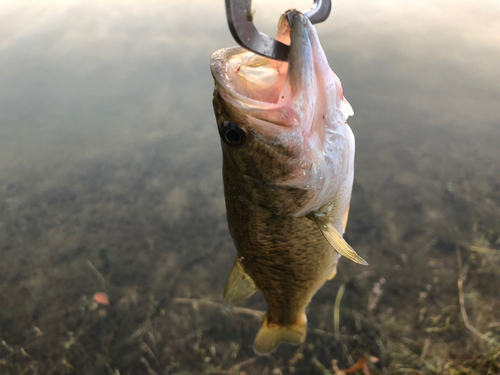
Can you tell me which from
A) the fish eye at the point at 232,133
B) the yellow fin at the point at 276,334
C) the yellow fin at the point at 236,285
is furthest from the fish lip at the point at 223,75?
the yellow fin at the point at 276,334

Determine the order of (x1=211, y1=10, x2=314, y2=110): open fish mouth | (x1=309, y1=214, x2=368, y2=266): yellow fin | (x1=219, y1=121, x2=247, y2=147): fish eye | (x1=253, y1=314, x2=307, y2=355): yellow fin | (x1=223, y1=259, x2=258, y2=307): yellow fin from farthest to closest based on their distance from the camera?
(x1=253, y1=314, x2=307, y2=355): yellow fin < (x1=223, y1=259, x2=258, y2=307): yellow fin < (x1=309, y1=214, x2=368, y2=266): yellow fin < (x1=219, y1=121, x2=247, y2=147): fish eye < (x1=211, y1=10, x2=314, y2=110): open fish mouth

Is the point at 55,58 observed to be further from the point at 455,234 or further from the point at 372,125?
the point at 455,234

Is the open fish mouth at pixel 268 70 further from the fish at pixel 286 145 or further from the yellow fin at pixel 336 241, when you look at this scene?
the yellow fin at pixel 336 241

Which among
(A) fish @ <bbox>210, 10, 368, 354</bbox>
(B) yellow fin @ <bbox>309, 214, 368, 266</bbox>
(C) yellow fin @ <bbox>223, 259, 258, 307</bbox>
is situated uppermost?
(A) fish @ <bbox>210, 10, 368, 354</bbox>

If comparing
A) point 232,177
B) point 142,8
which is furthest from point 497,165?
point 142,8

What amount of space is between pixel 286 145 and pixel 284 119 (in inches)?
3.9

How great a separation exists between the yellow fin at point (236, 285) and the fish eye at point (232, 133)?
3.21 feet

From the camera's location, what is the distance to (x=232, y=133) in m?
1.11

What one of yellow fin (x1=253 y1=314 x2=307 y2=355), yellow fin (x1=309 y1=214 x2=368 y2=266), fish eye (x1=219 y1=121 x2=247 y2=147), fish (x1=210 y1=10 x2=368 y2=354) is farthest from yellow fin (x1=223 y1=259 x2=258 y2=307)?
fish eye (x1=219 y1=121 x2=247 y2=147)

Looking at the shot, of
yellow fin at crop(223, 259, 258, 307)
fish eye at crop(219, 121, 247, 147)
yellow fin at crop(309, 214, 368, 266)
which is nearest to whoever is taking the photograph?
fish eye at crop(219, 121, 247, 147)

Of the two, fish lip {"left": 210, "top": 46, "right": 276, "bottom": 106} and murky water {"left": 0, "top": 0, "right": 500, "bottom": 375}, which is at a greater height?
fish lip {"left": 210, "top": 46, "right": 276, "bottom": 106}

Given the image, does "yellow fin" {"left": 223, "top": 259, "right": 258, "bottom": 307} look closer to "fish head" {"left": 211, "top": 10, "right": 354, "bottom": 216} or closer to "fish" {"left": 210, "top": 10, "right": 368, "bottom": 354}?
"fish" {"left": 210, "top": 10, "right": 368, "bottom": 354}

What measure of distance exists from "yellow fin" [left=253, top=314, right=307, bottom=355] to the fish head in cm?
141

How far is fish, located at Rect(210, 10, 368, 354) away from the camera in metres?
1.02
